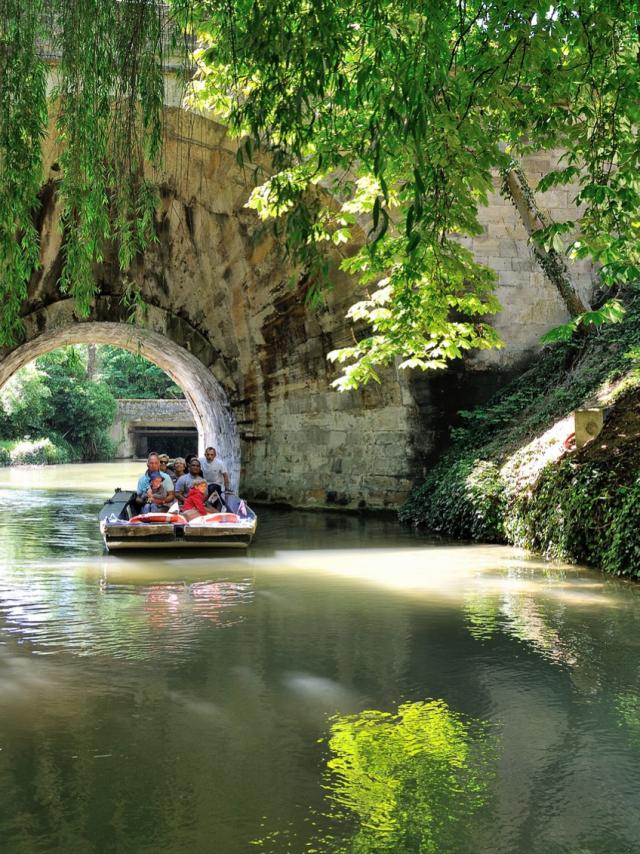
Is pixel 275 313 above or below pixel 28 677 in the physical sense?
above

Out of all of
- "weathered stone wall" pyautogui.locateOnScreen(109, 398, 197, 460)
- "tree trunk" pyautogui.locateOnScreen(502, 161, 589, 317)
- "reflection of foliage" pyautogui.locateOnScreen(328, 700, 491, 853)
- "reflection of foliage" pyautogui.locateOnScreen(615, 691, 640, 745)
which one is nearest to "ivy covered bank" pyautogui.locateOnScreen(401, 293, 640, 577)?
"tree trunk" pyautogui.locateOnScreen(502, 161, 589, 317)

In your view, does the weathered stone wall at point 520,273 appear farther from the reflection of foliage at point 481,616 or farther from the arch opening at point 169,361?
the reflection of foliage at point 481,616

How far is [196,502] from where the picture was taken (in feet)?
38.3

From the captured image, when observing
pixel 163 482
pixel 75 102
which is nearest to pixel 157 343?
pixel 163 482

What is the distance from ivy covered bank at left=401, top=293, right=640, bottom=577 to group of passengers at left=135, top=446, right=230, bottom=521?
2893 millimetres

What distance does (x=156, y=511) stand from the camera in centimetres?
1175

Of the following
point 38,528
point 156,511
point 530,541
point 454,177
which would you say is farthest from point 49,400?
point 454,177

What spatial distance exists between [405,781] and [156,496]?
8417mm

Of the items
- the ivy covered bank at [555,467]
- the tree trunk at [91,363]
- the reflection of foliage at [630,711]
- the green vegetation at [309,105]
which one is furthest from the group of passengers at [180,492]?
the tree trunk at [91,363]

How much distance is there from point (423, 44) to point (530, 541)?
708 centimetres

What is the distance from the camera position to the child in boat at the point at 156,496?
→ 1177cm

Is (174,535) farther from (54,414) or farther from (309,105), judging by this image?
(54,414)

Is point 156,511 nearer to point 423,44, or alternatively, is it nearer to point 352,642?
point 352,642

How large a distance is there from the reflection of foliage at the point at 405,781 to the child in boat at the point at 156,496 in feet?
24.1
